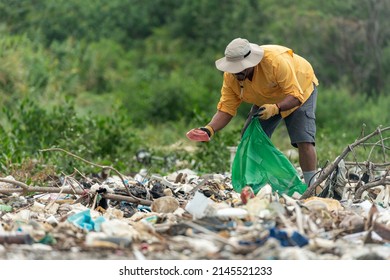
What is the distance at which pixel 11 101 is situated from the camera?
48.3 ft

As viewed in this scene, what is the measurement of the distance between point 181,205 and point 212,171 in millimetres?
3537

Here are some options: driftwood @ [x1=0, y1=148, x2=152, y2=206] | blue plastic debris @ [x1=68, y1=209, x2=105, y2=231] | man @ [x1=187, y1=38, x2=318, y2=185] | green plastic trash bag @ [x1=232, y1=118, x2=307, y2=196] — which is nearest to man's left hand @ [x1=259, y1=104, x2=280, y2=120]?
man @ [x1=187, y1=38, x2=318, y2=185]

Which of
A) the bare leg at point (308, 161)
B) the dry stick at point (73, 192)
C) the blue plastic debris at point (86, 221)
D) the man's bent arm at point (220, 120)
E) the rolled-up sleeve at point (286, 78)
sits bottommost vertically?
the bare leg at point (308, 161)

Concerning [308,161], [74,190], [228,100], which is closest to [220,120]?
[228,100]

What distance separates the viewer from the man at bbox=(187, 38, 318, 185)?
6824mm

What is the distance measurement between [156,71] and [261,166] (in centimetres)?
1685

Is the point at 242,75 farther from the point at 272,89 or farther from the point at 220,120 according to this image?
the point at 220,120

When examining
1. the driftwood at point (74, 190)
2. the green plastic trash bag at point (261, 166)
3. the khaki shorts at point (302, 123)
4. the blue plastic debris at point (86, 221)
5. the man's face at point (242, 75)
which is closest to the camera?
the blue plastic debris at point (86, 221)

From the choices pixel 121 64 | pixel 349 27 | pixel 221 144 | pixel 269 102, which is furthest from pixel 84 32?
pixel 269 102

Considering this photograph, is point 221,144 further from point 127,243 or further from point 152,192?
point 127,243

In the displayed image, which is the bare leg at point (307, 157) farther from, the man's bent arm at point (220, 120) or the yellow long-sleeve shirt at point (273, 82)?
the man's bent arm at point (220, 120)

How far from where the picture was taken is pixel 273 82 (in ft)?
23.0

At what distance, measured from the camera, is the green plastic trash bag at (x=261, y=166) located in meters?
7.03

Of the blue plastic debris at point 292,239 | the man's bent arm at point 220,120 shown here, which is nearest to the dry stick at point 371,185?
the man's bent arm at point 220,120
